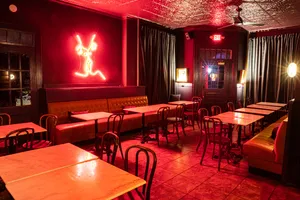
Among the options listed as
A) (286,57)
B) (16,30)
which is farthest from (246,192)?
(286,57)

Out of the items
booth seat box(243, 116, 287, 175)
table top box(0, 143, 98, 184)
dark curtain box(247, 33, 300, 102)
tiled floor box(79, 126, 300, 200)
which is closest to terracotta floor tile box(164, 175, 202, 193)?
tiled floor box(79, 126, 300, 200)

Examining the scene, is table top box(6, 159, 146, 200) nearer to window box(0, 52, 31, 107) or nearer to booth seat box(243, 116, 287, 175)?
booth seat box(243, 116, 287, 175)

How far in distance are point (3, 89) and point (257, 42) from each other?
8155 millimetres

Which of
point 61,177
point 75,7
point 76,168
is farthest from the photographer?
point 75,7

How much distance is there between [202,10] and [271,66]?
393cm

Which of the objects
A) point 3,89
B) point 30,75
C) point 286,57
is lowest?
point 3,89

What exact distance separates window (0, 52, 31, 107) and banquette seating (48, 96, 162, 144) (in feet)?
1.93

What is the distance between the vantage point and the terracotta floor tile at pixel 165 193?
284 centimetres

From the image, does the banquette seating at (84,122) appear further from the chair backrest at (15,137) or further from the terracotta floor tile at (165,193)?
the terracotta floor tile at (165,193)

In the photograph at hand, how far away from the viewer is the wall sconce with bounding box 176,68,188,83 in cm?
838

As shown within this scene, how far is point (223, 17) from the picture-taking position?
6.57 meters

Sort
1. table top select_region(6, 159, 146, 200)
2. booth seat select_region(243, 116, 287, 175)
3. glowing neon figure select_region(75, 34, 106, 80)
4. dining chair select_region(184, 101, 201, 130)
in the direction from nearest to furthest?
table top select_region(6, 159, 146, 200) → booth seat select_region(243, 116, 287, 175) → glowing neon figure select_region(75, 34, 106, 80) → dining chair select_region(184, 101, 201, 130)

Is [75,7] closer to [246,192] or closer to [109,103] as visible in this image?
[109,103]

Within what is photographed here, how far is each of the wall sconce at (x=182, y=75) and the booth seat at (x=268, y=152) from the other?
16.1ft
